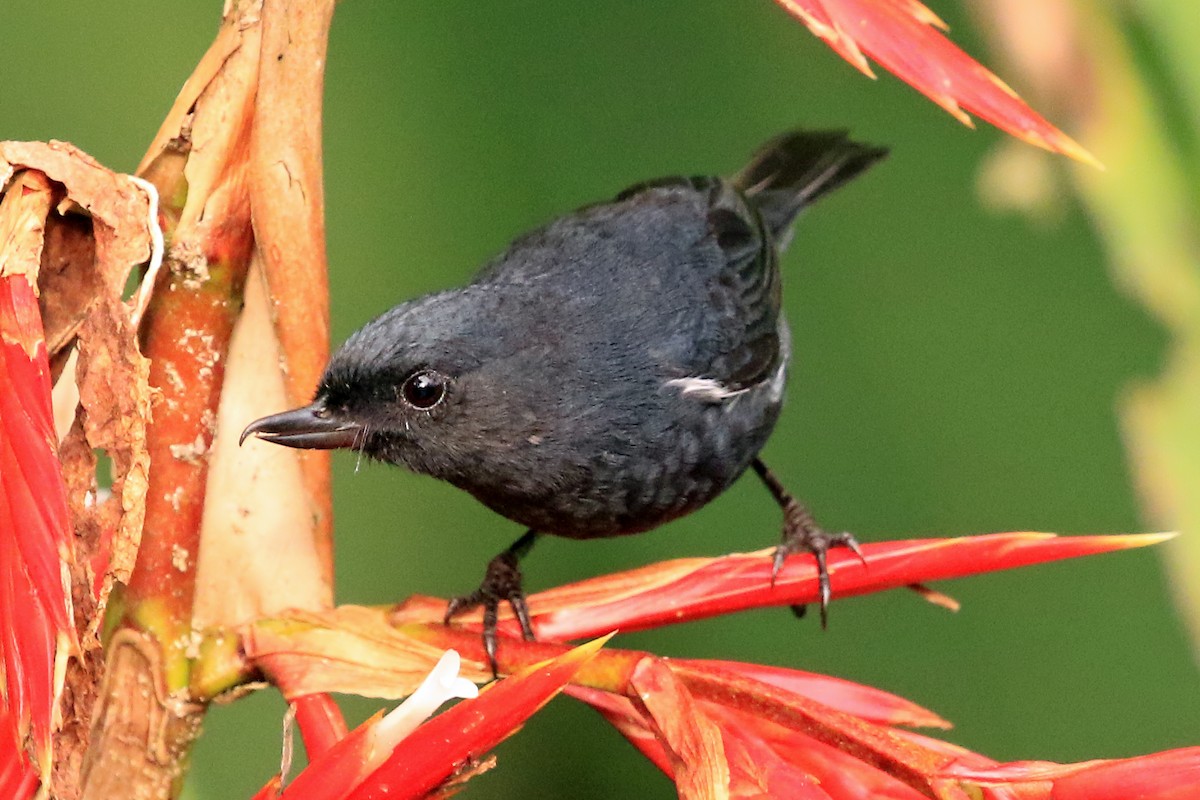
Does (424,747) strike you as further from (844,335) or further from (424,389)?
(844,335)

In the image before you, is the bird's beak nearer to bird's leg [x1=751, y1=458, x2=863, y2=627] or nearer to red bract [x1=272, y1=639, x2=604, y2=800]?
red bract [x1=272, y1=639, x2=604, y2=800]

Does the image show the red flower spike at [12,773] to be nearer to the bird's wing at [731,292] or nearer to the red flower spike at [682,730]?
the red flower spike at [682,730]

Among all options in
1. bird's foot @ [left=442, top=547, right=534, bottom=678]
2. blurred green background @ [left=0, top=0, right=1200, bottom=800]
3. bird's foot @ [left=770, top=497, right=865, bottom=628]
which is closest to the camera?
bird's foot @ [left=442, top=547, right=534, bottom=678]

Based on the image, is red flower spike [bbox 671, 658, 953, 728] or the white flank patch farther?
the white flank patch

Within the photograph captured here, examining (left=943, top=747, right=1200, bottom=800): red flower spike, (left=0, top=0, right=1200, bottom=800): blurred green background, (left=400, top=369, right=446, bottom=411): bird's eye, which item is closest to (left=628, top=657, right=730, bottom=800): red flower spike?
(left=943, top=747, right=1200, bottom=800): red flower spike

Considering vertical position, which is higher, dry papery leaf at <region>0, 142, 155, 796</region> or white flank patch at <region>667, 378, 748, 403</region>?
dry papery leaf at <region>0, 142, 155, 796</region>

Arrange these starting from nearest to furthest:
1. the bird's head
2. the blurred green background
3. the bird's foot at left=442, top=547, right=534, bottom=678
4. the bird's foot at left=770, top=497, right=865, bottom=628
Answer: the bird's foot at left=442, top=547, right=534, bottom=678
the bird's head
the bird's foot at left=770, top=497, right=865, bottom=628
the blurred green background

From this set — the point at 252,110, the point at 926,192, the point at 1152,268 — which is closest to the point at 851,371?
the point at 926,192
